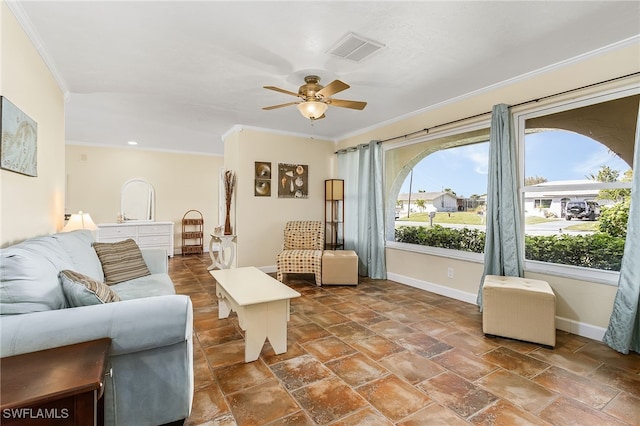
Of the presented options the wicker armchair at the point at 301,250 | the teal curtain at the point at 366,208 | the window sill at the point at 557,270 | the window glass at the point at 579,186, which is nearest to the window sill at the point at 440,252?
the window sill at the point at 557,270

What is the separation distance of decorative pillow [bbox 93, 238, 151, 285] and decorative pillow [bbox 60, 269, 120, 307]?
1193mm

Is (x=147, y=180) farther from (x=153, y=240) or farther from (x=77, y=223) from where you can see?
(x=77, y=223)

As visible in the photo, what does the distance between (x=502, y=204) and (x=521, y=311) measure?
43.6 inches

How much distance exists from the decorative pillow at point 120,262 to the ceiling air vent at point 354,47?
2.73 metres

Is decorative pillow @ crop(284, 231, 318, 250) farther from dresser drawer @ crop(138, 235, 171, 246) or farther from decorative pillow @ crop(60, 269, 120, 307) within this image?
decorative pillow @ crop(60, 269, 120, 307)

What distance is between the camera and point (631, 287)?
7.72ft

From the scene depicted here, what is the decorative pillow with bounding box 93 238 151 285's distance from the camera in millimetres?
2801

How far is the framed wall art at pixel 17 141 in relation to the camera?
1859mm

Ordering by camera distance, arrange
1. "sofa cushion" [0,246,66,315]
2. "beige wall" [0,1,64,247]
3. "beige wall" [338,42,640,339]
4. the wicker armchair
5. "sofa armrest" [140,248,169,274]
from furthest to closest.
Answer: the wicker armchair → "sofa armrest" [140,248,169,274] → "beige wall" [338,42,640,339] → "beige wall" [0,1,64,247] → "sofa cushion" [0,246,66,315]

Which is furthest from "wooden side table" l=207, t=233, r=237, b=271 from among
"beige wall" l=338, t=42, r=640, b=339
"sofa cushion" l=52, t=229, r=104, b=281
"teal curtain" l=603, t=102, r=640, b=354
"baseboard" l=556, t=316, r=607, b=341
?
"teal curtain" l=603, t=102, r=640, b=354

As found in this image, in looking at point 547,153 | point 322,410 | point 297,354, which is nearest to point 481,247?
point 547,153

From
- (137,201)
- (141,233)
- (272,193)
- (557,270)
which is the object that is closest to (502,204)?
(557,270)

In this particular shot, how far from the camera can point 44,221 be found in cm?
277

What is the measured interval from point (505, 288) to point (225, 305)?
8.65 feet
